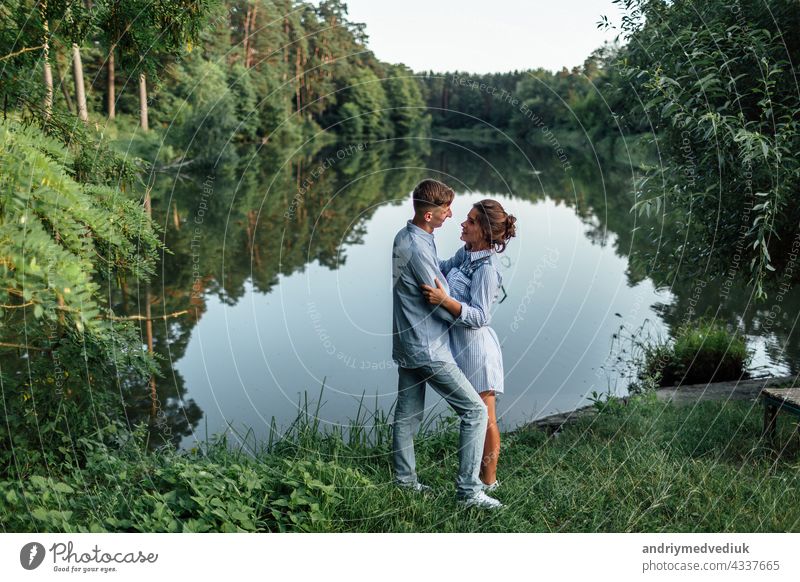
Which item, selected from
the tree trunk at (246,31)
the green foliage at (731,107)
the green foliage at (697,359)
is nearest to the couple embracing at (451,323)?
the green foliage at (731,107)

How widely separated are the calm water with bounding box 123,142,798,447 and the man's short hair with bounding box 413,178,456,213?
181 cm

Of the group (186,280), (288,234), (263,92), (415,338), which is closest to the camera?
(415,338)

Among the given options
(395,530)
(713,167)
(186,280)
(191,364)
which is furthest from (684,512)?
(186,280)

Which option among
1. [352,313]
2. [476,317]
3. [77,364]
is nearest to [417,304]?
[476,317]

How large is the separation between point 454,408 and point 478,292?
658 mm

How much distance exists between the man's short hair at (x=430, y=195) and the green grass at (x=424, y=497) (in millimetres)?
1555

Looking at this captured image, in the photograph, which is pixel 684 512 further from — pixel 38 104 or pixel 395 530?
pixel 38 104

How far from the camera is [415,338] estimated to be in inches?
161

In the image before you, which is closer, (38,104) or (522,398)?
(38,104)

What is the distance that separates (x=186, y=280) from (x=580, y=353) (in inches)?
308

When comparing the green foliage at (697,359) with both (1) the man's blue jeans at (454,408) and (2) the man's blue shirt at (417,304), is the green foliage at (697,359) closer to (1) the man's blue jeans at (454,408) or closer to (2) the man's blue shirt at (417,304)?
(1) the man's blue jeans at (454,408)

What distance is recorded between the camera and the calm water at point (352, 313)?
852 centimetres

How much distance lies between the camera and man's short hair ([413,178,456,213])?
3.97m

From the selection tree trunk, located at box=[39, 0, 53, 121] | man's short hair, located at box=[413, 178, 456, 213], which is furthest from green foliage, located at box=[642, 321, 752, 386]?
tree trunk, located at box=[39, 0, 53, 121]
